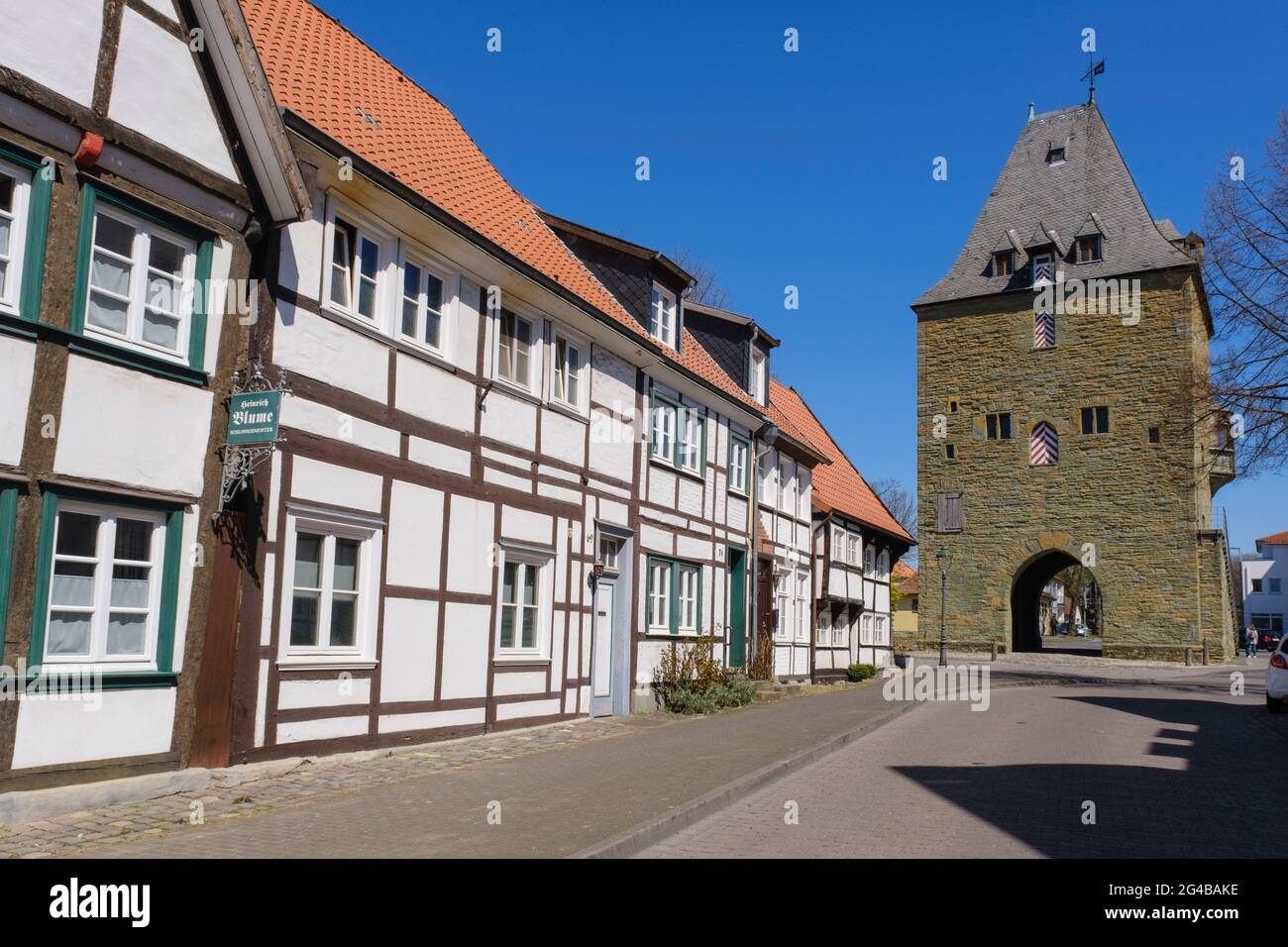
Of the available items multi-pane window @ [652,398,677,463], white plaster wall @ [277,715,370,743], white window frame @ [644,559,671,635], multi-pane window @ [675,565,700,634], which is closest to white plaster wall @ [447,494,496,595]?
white plaster wall @ [277,715,370,743]

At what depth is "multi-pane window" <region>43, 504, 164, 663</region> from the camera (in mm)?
8312

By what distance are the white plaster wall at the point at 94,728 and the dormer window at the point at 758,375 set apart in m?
17.2

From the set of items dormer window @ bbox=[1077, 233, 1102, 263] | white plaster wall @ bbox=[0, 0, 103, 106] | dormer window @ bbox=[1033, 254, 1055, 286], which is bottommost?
white plaster wall @ bbox=[0, 0, 103, 106]

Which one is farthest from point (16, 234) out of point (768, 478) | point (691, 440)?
point (768, 478)

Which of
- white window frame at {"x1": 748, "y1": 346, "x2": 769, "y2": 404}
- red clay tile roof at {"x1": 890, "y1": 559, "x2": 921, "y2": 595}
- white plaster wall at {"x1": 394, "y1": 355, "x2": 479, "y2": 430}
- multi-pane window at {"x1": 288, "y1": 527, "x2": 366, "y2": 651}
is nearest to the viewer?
multi-pane window at {"x1": 288, "y1": 527, "x2": 366, "y2": 651}

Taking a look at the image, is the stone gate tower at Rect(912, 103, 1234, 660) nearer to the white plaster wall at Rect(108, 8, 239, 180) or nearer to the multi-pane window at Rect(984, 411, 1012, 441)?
the multi-pane window at Rect(984, 411, 1012, 441)

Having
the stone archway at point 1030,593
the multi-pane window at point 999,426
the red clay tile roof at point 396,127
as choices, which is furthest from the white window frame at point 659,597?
the multi-pane window at point 999,426

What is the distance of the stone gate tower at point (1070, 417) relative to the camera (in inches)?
1767

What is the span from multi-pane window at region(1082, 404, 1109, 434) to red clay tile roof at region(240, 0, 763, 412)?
1317 inches

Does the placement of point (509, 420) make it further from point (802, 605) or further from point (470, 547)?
point (802, 605)

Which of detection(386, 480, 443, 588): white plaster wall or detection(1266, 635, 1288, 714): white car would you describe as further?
detection(1266, 635, 1288, 714): white car

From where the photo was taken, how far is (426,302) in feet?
41.8

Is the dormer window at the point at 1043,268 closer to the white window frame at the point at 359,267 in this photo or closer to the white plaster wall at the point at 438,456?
the white plaster wall at the point at 438,456

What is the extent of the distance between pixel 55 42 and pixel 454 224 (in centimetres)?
469
